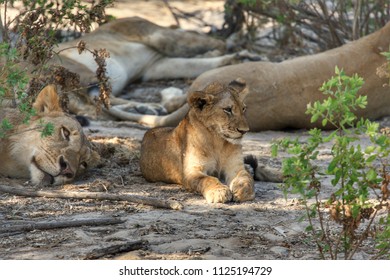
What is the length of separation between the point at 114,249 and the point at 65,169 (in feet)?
5.57

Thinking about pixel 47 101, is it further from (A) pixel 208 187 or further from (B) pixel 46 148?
(A) pixel 208 187

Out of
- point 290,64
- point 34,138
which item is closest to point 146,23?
point 290,64

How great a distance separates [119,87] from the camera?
32.9ft

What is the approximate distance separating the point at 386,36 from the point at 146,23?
3312 mm

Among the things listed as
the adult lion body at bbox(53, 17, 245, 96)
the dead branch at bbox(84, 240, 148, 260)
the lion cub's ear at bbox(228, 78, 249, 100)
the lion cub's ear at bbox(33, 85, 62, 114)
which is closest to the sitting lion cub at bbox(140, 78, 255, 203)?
the lion cub's ear at bbox(228, 78, 249, 100)

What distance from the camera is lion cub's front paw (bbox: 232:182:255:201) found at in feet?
18.6

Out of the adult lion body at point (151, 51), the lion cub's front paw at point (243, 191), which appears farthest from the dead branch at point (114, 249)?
the adult lion body at point (151, 51)

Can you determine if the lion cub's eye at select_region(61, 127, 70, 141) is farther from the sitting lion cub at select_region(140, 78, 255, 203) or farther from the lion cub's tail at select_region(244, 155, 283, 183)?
the lion cub's tail at select_region(244, 155, 283, 183)

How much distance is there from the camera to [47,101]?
21.0 ft

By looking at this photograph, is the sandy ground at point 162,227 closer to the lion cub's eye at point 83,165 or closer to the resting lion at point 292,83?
the lion cub's eye at point 83,165

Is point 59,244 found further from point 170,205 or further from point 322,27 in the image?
point 322,27

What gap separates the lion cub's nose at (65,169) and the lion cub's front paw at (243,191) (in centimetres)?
106

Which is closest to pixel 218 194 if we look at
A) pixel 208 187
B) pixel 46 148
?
pixel 208 187

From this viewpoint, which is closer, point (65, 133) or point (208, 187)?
point (208, 187)
